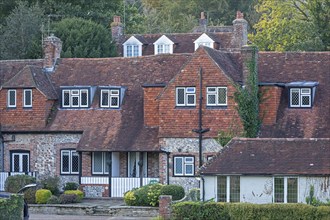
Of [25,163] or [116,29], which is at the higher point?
[116,29]

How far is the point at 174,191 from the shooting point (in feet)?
171

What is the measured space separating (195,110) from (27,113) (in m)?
9.68

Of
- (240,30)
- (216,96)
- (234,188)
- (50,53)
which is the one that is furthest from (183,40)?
(234,188)

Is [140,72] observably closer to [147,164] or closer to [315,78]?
[147,164]

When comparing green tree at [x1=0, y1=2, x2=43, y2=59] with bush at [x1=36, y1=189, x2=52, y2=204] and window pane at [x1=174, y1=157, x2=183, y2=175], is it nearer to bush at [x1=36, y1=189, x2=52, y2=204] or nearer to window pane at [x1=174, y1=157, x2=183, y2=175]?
bush at [x1=36, y1=189, x2=52, y2=204]

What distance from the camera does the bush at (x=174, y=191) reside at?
2035 inches

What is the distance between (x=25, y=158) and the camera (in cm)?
5897

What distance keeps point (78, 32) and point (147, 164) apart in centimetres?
2141

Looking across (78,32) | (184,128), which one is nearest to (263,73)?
(184,128)

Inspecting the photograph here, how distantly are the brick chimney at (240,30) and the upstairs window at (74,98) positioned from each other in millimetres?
18849

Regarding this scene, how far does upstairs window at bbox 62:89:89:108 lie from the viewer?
59531mm

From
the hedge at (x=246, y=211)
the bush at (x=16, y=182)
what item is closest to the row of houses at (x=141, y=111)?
the bush at (x=16, y=182)

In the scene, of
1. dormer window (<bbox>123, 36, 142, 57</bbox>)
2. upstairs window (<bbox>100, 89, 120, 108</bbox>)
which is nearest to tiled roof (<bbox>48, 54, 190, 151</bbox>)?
upstairs window (<bbox>100, 89, 120, 108</bbox>)

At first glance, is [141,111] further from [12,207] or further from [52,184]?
[12,207]
